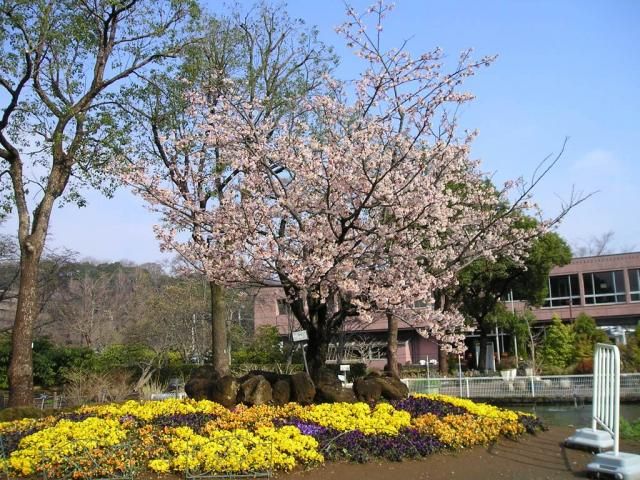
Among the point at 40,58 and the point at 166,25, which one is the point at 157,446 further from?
the point at 166,25

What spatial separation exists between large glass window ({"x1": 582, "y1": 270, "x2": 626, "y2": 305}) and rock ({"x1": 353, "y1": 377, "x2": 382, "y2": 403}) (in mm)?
34263

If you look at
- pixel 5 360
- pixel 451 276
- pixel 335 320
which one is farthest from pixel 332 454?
pixel 5 360

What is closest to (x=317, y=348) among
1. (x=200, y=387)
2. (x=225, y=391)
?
(x=225, y=391)

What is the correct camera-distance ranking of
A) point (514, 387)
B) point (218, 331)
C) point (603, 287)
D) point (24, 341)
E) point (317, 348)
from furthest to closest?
point (603, 287) < point (514, 387) < point (218, 331) < point (24, 341) < point (317, 348)

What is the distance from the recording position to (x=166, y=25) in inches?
650

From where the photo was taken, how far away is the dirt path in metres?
7.09

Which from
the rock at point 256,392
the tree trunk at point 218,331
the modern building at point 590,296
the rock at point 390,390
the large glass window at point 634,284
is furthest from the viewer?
the large glass window at point 634,284

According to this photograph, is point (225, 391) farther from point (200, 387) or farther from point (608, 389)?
point (608, 389)

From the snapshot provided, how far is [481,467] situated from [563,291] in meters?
37.1

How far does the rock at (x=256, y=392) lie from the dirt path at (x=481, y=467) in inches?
128

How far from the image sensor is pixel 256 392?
10555 millimetres

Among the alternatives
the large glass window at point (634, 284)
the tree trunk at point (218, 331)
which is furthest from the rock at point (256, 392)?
the large glass window at point (634, 284)

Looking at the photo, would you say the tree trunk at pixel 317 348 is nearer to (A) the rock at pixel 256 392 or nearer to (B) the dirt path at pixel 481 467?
(A) the rock at pixel 256 392

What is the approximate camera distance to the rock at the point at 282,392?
34.5 feet
